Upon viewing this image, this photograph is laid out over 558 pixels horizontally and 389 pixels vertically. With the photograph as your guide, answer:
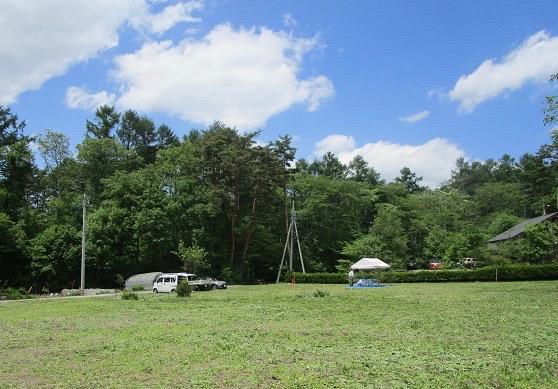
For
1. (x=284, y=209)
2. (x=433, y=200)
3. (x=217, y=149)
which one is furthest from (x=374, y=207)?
(x=217, y=149)

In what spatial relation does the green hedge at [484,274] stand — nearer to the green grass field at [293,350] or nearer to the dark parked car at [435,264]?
the dark parked car at [435,264]

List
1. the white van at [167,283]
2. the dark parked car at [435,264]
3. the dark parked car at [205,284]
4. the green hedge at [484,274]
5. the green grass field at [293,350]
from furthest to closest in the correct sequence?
the dark parked car at [435,264] < the green hedge at [484,274] < the dark parked car at [205,284] < the white van at [167,283] < the green grass field at [293,350]

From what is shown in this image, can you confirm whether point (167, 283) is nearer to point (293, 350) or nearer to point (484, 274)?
point (484, 274)

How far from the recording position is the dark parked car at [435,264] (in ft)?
164

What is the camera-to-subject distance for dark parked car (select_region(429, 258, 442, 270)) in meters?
49.9

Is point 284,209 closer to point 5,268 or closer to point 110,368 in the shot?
point 5,268

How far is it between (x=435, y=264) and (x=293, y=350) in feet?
149

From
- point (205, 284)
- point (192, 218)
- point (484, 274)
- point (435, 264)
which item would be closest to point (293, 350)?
point (205, 284)

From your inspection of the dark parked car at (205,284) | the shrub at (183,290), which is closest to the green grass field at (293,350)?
the shrub at (183,290)

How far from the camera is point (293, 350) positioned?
9039mm

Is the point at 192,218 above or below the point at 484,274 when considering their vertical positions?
above

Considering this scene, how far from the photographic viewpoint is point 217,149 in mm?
45594

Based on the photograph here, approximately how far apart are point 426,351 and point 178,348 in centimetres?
488

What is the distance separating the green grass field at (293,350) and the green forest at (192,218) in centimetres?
2468
